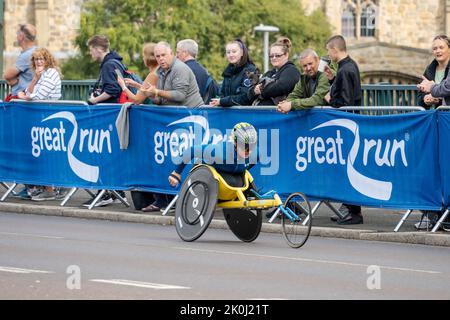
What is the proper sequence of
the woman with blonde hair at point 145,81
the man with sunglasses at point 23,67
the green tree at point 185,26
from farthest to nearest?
the green tree at point 185,26
the man with sunglasses at point 23,67
the woman with blonde hair at point 145,81

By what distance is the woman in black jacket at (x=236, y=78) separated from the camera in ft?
72.3

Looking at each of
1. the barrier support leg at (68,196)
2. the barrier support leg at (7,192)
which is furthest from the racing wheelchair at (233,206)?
the barrier support leg at (7,192)

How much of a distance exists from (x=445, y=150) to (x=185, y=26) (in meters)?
47.2

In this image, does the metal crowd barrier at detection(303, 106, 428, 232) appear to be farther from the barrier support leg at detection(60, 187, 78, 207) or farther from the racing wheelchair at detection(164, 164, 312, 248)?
the barrier support leg at detection(60, 187, 78, 207)

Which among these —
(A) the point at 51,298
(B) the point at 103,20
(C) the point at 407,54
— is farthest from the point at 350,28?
(A) the point at 51,298

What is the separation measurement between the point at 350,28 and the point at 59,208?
196ft

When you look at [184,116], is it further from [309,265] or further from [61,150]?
[309,265]

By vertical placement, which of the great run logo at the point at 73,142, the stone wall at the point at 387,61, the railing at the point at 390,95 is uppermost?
the railing at the point at 390,95

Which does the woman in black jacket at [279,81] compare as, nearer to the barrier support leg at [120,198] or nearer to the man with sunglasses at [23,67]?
the barrier support leg at [120,198]

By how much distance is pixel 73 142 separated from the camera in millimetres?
24125

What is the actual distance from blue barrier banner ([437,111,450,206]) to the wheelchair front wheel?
1.83m

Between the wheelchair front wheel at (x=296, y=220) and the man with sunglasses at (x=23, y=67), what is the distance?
7.95 m

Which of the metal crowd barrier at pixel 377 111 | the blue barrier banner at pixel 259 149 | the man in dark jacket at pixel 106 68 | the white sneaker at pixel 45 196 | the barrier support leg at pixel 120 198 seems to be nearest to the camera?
the blue barrier banner at pixel 259 149

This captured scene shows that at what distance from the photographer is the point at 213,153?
19.0 m
